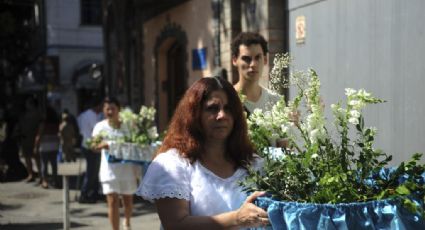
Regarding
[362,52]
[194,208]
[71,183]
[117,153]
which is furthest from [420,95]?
[71,183]

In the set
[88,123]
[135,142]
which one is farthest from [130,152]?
[88,123]

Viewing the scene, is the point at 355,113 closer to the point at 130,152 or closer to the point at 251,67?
the point at 251,67

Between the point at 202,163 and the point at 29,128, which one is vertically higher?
the point at 202,163

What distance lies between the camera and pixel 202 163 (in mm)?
2639

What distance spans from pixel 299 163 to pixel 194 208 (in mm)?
590

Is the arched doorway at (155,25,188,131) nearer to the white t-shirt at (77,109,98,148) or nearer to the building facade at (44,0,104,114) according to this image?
the white t-shirt at (77,109,98,148)

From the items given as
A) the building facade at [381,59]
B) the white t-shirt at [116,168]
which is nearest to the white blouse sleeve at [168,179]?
the building facade at [381,59]

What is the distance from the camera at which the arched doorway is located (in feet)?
37.1

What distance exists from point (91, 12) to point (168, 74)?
16360 mm

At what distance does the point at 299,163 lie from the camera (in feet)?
7.18

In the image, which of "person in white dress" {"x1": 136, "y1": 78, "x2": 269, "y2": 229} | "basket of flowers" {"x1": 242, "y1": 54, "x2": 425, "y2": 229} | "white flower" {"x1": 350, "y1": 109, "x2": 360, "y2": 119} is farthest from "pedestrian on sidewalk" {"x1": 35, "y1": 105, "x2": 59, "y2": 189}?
"white flower" {"x1": 350, "y1": 109, "x2": 360, "y2": 119}

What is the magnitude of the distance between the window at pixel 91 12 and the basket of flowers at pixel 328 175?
82.0ft

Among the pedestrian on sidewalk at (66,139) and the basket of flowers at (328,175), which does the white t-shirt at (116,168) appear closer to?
the basket of flowers at (328,175)

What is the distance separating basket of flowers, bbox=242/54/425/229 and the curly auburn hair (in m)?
0.23
